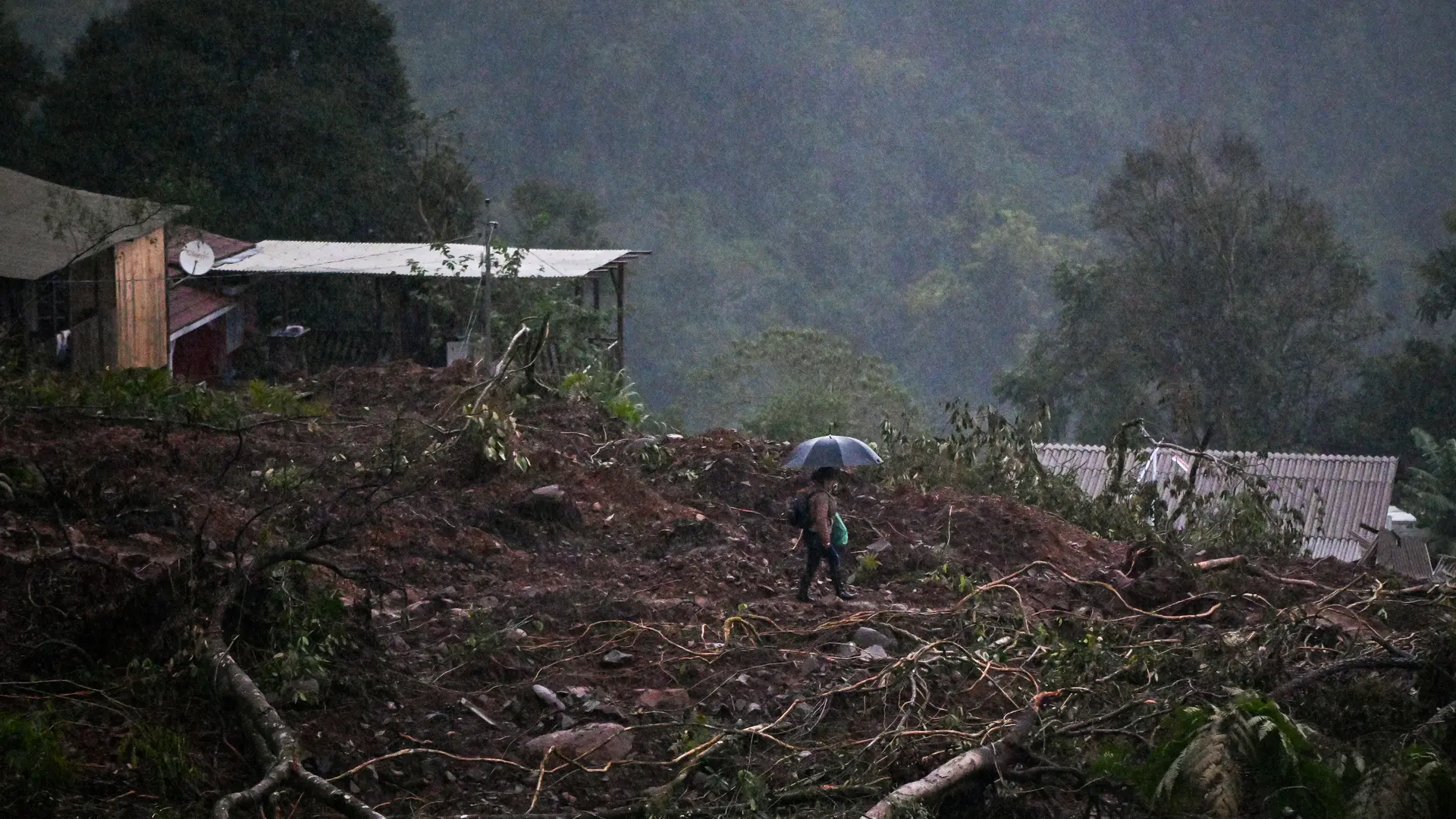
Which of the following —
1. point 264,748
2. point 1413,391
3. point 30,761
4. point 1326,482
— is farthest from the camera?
point 1413,391

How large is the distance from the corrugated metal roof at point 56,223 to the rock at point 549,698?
7.75m

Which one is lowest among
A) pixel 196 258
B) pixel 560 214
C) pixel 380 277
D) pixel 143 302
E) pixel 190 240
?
pixel 143 302

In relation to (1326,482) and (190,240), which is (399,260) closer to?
(190,240)

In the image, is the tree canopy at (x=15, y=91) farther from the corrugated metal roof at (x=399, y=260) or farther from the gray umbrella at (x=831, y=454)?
the gray umbrella at (x=831, y=454)

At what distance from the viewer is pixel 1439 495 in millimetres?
18578

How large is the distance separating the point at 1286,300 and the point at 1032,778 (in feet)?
87.1

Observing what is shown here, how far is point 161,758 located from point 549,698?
1.35 meters

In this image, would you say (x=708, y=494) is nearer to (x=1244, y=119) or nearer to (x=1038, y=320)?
(x=1038, y=320)

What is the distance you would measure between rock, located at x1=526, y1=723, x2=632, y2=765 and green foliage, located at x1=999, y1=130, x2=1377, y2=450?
79.9 ft

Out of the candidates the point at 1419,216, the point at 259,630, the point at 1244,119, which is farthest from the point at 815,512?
the point at 1244,119

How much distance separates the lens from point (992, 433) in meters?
9.78

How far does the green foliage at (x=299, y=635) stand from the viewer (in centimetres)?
465

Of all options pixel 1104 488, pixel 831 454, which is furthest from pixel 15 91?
pixel 831 454

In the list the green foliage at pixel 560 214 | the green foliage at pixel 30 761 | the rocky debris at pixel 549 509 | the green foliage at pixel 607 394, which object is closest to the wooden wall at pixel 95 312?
the green foliage at pixel 607 394
